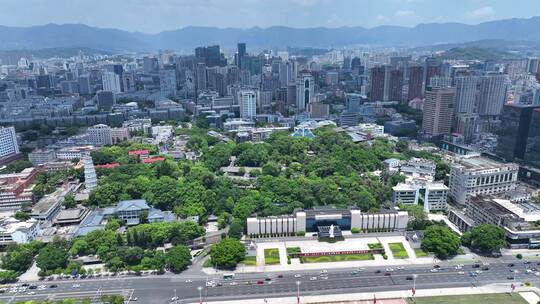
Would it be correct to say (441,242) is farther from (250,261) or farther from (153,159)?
(153,159)

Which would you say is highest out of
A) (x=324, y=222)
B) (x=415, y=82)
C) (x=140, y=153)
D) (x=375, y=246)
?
(x=415, y=82)

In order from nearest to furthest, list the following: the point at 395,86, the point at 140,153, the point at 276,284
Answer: the point at 276,284, the point at 140,153, the point at 395,86

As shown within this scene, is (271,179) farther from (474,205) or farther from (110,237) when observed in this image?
(474,205)

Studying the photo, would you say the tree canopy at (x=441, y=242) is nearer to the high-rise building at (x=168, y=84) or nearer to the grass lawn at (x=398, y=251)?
the grass lawn at (x=398, y=251)

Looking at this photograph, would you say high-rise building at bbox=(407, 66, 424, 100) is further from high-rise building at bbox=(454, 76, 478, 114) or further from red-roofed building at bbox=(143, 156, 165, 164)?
red-roofed building at bbox=(143, 156, 165, 164)

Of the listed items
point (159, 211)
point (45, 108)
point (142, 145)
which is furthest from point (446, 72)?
point (45, 108)

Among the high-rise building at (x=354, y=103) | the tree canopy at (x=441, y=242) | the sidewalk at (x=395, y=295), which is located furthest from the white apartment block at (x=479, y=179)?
the high-rise building at (x=354, y=103)

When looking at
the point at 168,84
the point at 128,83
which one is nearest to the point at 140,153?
the point at 168,84

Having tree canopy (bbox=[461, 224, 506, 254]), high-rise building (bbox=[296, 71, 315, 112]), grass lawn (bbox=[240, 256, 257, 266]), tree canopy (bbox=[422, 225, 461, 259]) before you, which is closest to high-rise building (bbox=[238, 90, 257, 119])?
high-rise building (bbox=[296, 71, 315, 112])
